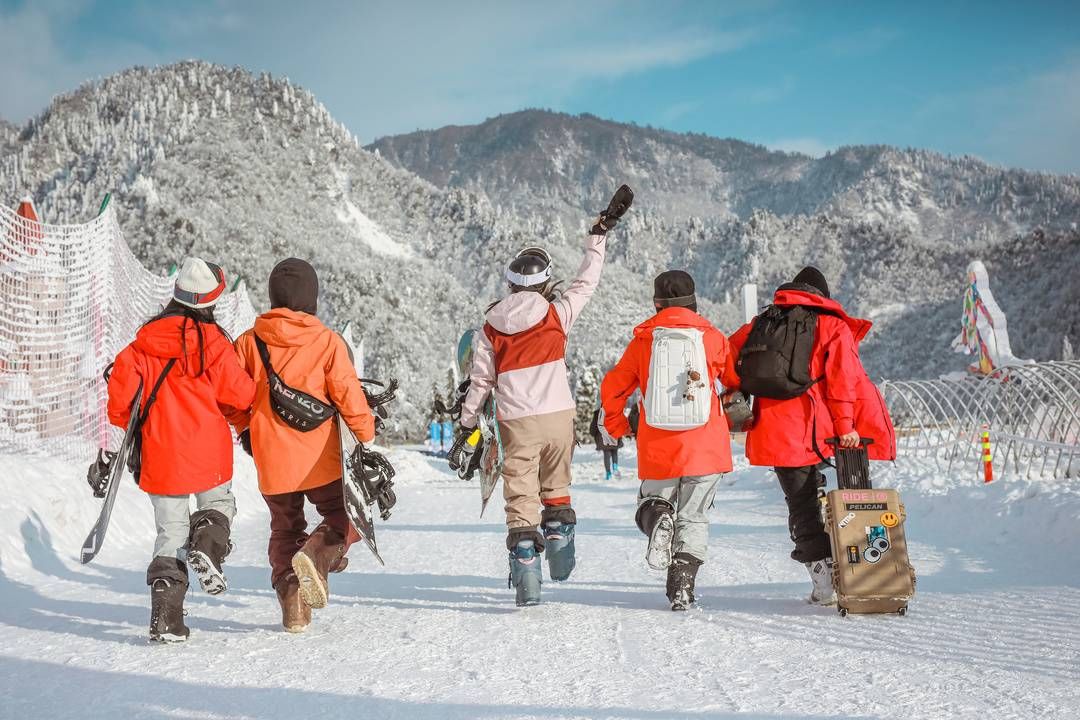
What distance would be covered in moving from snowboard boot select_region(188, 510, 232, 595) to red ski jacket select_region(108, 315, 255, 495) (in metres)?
0.15

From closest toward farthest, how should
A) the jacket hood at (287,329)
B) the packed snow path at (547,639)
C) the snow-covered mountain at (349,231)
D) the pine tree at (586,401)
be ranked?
1. the packed snow path at (547,639)
2. the jacket hood at (287,329)
3. the pine tree at (586,401)
4. the snow-covered mountain at (349,231)

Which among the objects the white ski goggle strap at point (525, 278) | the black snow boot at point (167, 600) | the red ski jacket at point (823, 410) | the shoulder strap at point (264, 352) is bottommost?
the black snow boot at point (167, 600)

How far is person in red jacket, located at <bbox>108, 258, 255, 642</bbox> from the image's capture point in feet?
12.7

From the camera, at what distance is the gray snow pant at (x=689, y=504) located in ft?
14.5

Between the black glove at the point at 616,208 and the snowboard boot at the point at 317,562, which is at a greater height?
the black glove at the point at 616,208

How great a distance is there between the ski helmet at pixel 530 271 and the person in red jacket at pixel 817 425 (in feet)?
4.08

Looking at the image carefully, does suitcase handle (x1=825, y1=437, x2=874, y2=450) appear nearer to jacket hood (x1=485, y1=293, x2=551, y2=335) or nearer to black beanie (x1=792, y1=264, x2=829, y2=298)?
black beanie (x1=792, y1=264, x2=829, y2=298)

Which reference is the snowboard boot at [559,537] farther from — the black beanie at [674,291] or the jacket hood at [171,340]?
the jacket hood at [171,340]

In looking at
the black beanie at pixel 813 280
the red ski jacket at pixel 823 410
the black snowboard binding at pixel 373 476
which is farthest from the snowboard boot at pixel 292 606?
the black beanie at pixel 813 280

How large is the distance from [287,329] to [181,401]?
0.57 m

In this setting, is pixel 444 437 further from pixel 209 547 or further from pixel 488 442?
pixel 209 547

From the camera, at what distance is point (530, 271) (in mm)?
4758

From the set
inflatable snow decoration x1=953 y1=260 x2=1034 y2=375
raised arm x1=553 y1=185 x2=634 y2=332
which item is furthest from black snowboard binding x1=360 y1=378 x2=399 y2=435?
inflatable snow decoration x1=953 y1=260 x2=1034 y2=375

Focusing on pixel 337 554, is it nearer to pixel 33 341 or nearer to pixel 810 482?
pixel 810 482
